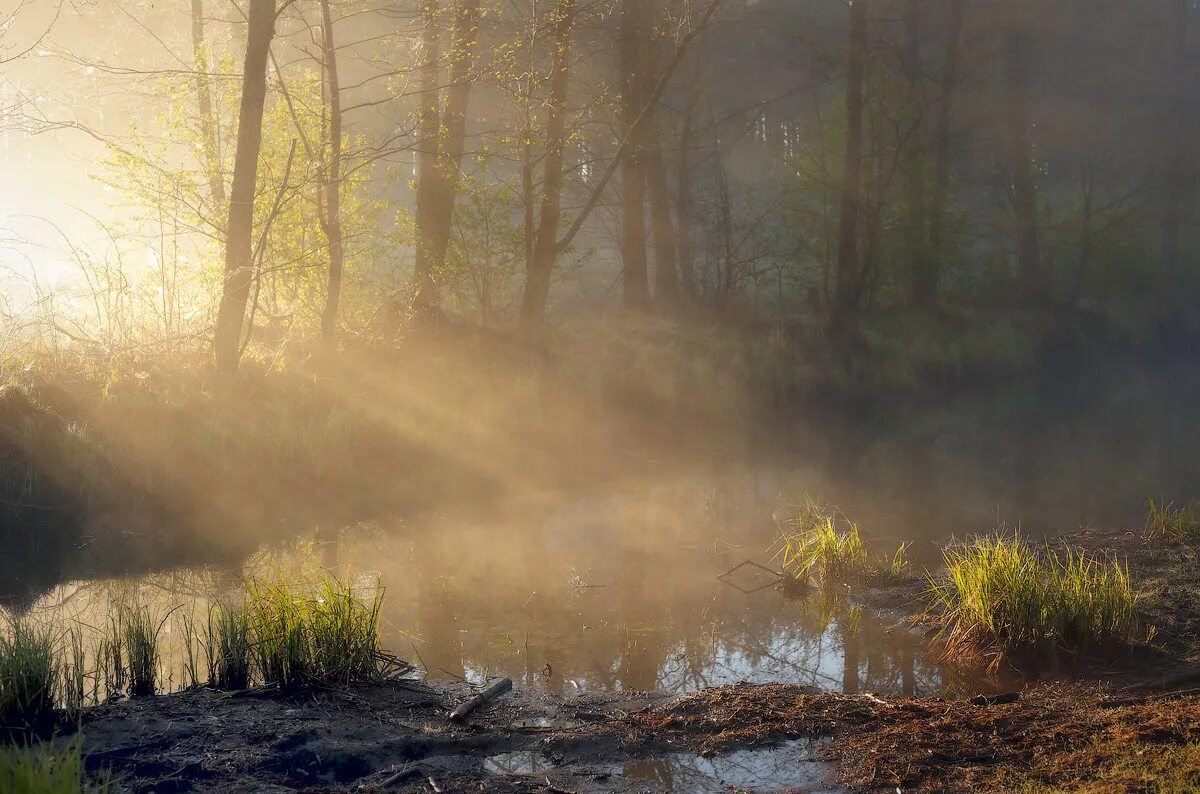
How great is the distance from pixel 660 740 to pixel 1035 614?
2.46 metres

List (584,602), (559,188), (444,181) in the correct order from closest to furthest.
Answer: (584,602), (444,181), (559,188)

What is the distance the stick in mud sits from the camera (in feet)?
15.8

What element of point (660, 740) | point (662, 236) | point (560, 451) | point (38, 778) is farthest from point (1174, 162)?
point (38, 778)

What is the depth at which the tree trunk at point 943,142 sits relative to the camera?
72.4ft

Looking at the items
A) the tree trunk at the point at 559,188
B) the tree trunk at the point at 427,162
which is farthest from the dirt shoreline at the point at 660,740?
the tree trunk at the point at 559,188

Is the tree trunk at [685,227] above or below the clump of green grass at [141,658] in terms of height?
above

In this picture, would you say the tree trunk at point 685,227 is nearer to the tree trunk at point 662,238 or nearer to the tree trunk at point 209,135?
the tree trunk at point 662,238

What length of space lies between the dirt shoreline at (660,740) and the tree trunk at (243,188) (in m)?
7.12

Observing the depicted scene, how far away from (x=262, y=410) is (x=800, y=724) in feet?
26.2

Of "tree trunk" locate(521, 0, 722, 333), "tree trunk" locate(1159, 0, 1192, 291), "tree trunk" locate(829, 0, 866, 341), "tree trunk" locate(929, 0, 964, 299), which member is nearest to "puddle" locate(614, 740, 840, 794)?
"tree trunk" locate(521, 0, 722, 333)

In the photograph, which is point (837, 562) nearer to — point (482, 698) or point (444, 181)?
point (482, 698)

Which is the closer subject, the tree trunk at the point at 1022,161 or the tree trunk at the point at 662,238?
the tree trunk at the point at 662,238

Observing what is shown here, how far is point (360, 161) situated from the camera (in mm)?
13984

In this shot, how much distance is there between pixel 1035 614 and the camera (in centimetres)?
571
